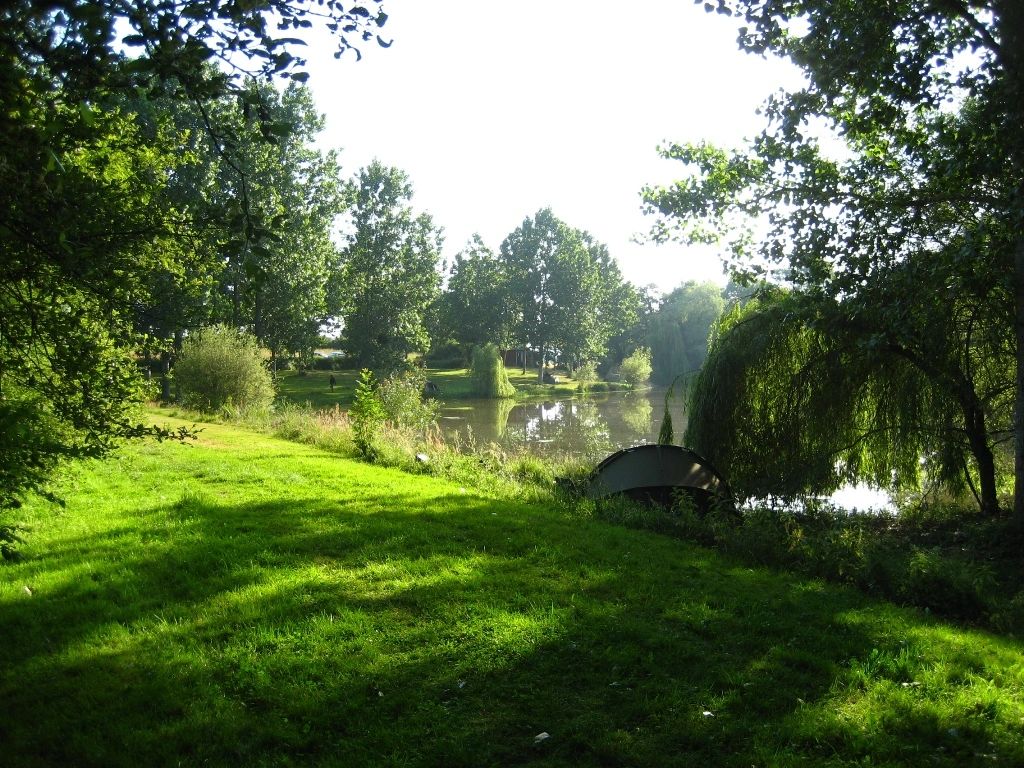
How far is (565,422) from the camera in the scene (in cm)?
3644

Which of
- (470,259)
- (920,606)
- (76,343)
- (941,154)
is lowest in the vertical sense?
(920,606)

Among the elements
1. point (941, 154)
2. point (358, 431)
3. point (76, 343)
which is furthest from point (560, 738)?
point (358, 431)

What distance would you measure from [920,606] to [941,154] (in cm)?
600

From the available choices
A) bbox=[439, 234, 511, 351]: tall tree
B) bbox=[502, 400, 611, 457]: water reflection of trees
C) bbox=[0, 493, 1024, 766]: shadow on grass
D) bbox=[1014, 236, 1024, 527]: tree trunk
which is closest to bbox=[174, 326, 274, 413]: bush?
bbox=[502, 400, 611, 457]: water reflection of trees

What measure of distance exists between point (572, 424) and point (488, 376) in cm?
1829

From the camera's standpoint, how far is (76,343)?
17.1 ft

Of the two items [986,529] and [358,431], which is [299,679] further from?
[358,431]

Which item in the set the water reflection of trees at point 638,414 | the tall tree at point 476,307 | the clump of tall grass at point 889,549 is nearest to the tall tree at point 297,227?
the water reflection of trees at point 638,414

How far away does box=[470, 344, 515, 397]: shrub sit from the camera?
5247 centimetres

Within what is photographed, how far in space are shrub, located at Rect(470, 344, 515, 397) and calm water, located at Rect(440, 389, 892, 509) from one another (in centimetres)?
194

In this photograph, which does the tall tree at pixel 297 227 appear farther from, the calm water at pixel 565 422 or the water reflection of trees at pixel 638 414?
the water reflection of trees at pixel 638 414

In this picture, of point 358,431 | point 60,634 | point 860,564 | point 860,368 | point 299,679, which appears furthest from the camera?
point 358,431

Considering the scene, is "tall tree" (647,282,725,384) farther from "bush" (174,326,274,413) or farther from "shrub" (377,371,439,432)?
"bush" (174,326,274,413)

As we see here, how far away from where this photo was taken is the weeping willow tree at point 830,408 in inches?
421
